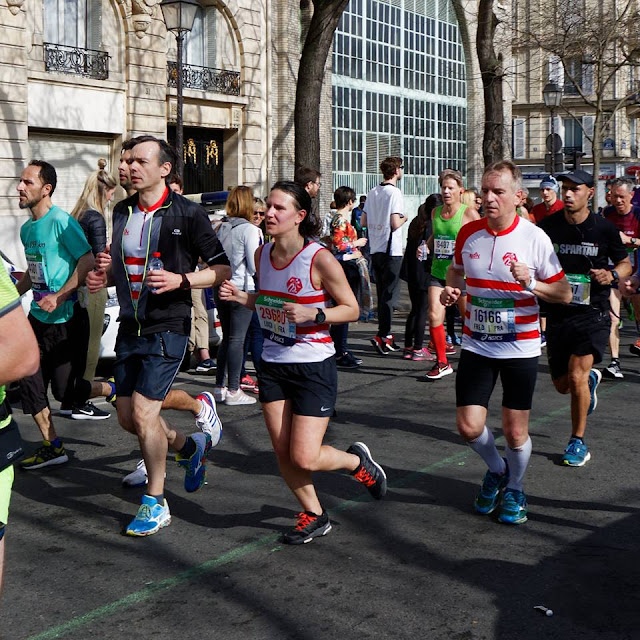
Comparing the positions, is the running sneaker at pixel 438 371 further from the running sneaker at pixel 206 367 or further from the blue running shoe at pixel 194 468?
the blue running shoe at pixel 194 468

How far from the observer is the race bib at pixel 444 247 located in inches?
390

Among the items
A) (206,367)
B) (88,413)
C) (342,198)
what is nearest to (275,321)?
(88,413)

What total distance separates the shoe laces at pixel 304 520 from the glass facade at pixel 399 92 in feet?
78.9

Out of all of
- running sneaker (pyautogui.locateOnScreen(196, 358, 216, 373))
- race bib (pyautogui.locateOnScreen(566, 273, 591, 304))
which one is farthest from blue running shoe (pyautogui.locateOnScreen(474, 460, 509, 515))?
running sneaker (pyautogui.locateOnScreen(196, 358, 216, 373))

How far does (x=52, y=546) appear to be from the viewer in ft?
17.3

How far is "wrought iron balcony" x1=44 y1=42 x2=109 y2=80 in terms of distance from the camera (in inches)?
810

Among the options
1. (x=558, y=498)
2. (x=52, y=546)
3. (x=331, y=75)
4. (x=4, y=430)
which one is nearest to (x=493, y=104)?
(x=331, y=75)

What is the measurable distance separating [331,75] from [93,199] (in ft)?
67.5

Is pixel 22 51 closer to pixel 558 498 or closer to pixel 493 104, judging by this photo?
pixel 493 104

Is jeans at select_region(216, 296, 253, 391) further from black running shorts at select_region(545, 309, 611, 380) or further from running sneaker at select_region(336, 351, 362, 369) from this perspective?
black running shorts at select_region(545, 309, 611, 380)

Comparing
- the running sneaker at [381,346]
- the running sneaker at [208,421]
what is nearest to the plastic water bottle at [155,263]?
the running sneaker at [208,421]

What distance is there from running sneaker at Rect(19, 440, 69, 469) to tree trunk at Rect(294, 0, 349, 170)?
30.0ft

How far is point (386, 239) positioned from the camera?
11852 mm

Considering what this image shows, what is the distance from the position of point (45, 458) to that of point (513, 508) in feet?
10.0
